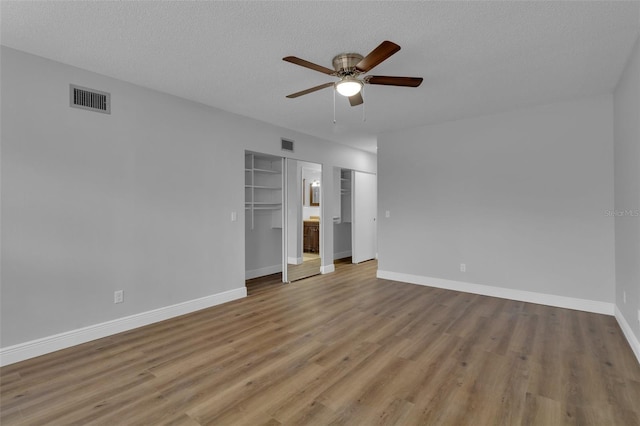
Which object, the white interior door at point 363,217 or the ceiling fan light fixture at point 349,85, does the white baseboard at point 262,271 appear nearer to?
the white interior door at point 363,217

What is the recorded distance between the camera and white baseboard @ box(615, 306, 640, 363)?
2.64 m

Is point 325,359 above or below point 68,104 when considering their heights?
below

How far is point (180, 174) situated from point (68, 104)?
122 cm

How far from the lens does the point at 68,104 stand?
2.91 metres

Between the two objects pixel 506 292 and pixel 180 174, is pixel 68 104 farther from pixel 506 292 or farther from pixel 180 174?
pixel 506 292

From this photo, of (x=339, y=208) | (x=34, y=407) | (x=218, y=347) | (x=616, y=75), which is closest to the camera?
(x=34, y=407)

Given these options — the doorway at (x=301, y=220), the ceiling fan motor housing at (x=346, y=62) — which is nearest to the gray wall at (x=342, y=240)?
the doorway at (x=301, y=220)

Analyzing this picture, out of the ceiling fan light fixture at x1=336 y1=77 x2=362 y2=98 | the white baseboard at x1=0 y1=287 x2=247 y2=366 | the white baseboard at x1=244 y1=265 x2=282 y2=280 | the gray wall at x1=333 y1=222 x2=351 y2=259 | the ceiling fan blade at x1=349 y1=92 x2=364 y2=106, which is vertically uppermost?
the ceiling fan blade at x1=349 y1=92 x2=364 y2=106

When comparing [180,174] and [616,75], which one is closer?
[616,75]

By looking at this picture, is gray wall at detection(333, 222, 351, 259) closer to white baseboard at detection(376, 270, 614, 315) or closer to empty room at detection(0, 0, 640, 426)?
white baseboard at detection(376, 270, 614, 315)

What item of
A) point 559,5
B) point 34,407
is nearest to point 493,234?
point 559,5

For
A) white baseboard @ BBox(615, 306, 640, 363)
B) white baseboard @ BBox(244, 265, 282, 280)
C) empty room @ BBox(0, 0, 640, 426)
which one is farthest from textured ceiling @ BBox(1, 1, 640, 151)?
white baseboard @ BBox(244, 265, 282, 280)

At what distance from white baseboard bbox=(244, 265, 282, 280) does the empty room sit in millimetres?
773

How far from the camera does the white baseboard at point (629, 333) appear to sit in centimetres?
264
